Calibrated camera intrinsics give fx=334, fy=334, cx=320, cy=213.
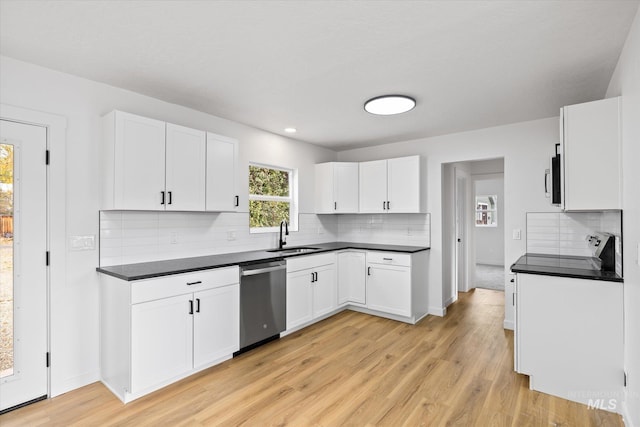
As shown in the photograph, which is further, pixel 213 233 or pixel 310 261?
pixel 310 261

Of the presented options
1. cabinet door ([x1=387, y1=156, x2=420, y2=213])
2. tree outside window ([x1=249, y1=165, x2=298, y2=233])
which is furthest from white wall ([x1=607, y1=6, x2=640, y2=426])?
tree outside window ([x1=249, y1=165, x2=298, y2=233])

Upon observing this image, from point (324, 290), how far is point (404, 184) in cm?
177

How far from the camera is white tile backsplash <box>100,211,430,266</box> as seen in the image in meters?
2.88

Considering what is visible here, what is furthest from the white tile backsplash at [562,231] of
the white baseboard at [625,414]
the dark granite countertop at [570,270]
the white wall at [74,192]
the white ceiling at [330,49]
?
the white wall at [74,192]

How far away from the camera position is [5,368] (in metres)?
2.33

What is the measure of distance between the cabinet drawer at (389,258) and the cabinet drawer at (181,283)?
6.41ft

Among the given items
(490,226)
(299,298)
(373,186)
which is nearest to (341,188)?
(373,186)

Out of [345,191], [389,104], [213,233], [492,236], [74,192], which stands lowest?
[492,236]

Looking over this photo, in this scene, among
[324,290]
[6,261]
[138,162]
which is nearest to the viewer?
[6,261]

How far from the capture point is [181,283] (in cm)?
268

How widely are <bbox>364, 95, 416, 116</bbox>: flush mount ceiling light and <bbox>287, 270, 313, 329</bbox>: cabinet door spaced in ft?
6.37

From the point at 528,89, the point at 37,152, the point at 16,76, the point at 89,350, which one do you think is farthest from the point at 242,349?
the point at 528,89

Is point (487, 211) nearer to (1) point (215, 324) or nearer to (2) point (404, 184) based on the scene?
(2) point (404, 184)

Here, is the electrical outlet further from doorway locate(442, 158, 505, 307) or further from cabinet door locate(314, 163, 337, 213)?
doorway locate(442, 158, 505, 307)
